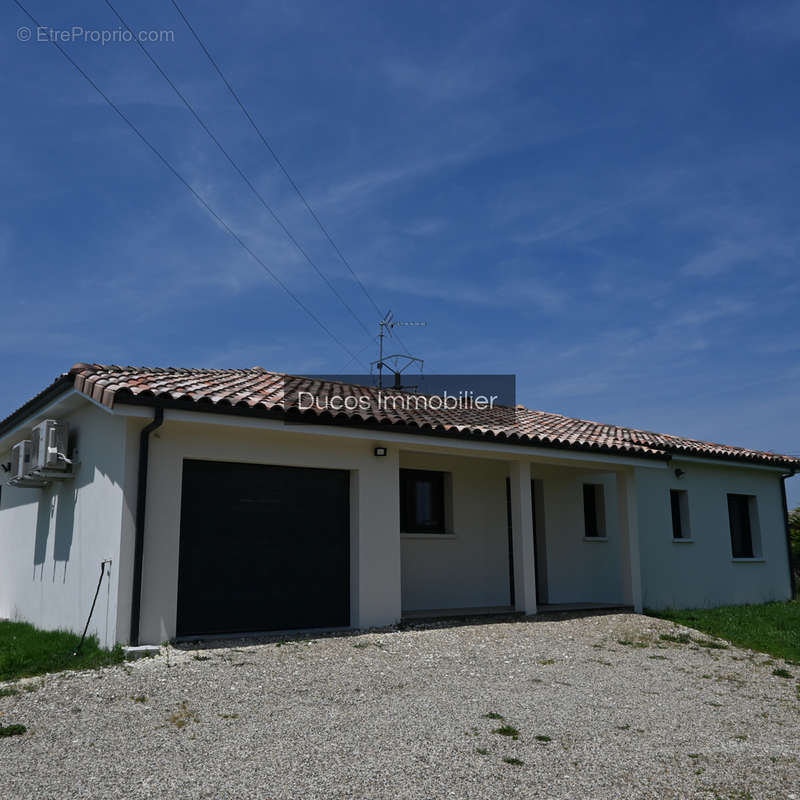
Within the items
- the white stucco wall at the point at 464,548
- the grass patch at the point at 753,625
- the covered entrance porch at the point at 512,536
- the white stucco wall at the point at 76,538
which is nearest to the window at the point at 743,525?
the grass patch at the point at 753,625

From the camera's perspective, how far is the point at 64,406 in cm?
1118

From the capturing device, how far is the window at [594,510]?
16.2m

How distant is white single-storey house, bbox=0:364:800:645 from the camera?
9.16 metres

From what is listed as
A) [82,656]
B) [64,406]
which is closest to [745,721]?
[82,656]

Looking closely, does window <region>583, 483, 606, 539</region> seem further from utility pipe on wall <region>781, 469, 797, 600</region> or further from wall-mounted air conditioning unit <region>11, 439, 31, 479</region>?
wall-mounted air conditioning unit <region>11, 439, 31, 479</region>

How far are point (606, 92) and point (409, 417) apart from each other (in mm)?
5910

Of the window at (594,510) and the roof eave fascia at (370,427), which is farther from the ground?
the roof eave fascia at (370,427)

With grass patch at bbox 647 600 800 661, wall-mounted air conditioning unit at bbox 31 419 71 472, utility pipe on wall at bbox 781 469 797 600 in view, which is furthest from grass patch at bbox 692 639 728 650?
wall-mounted air conditioning unit at bbox 31 419 71 472

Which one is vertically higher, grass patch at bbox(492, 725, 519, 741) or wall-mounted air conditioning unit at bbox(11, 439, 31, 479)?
wall-mounted air conditioning unit at bbox(11, 439, 31, 479)

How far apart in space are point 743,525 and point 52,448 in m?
15.5

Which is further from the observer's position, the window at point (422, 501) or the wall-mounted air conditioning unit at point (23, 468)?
the window at point (422, 501)

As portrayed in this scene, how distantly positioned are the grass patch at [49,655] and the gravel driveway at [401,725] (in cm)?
61

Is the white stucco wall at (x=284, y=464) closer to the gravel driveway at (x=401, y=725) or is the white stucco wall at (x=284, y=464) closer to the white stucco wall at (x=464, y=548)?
the gravel driveway at (x=401, y=725)

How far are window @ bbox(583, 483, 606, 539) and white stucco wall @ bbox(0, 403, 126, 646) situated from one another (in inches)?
403
